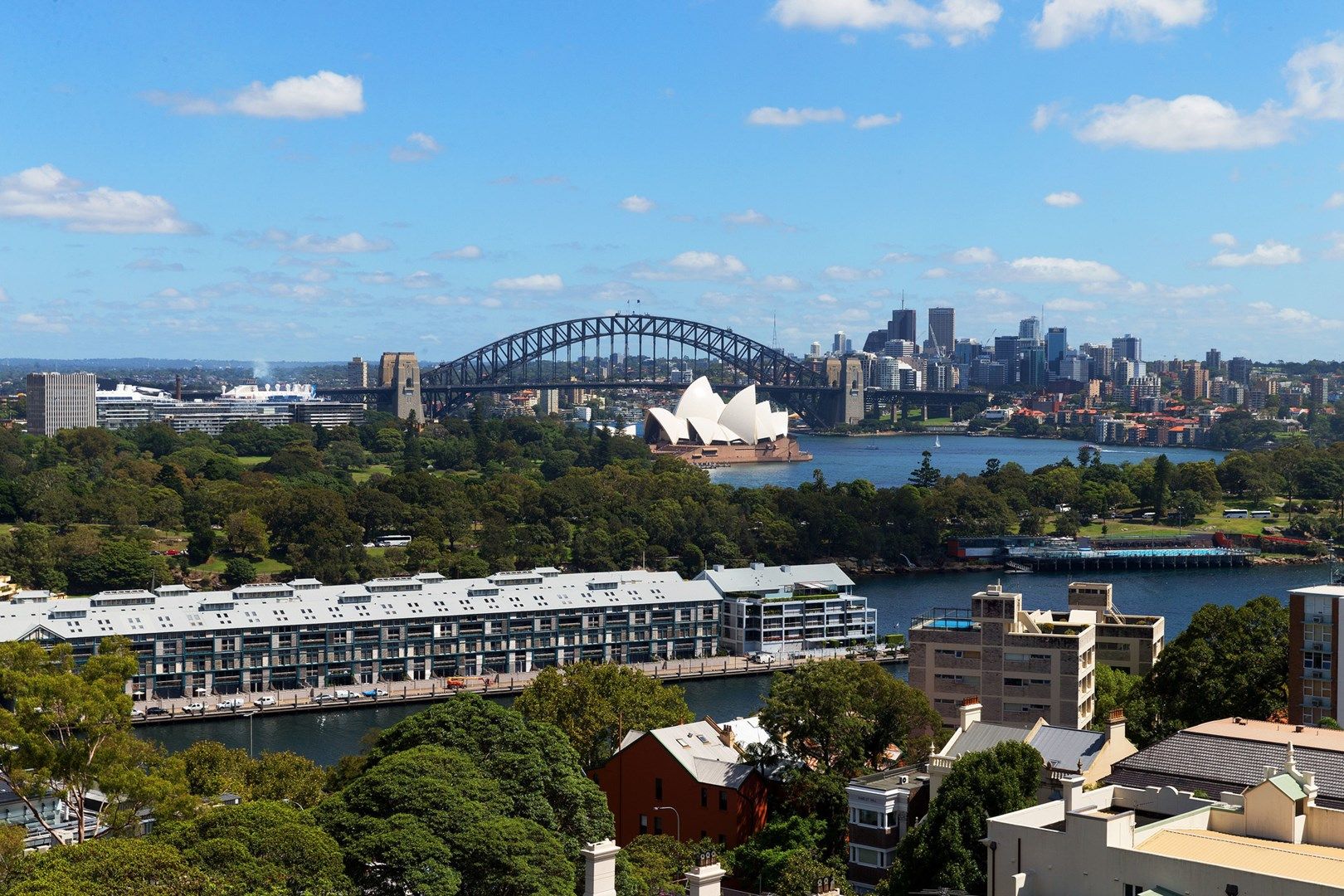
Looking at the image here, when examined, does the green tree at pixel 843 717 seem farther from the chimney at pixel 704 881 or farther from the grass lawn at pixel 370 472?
the grass lawn at pixel 370 472

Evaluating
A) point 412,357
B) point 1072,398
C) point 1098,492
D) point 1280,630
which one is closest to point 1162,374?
point 1072,398

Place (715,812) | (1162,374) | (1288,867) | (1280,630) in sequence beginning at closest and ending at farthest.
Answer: (1288,867)
(715,812)
(1280,630)
(1162,374)

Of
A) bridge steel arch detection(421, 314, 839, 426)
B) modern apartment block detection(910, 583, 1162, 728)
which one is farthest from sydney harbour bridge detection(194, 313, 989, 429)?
modern apartment block detection(910, 583, 1162, 728)

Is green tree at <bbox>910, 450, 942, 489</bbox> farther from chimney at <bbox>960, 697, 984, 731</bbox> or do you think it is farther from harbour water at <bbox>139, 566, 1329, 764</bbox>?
chimney at <bbox>960, 697, 984, 731</bbox>

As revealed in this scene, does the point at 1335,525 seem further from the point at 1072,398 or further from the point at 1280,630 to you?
the point at 1072,398

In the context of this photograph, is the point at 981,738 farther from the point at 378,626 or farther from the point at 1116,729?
the point at 378,626

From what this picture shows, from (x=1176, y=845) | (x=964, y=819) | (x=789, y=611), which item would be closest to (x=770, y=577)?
(x=789, y=611)

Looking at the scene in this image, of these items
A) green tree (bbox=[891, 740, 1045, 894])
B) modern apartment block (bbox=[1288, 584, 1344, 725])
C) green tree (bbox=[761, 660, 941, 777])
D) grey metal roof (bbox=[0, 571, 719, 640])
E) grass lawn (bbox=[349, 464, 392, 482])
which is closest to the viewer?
green tree (bbox=[891, 740, 1045, 894])
